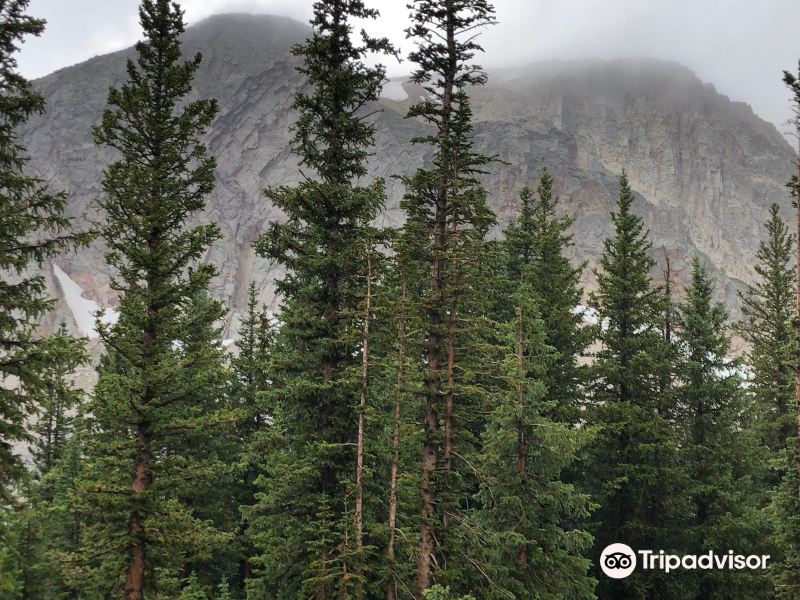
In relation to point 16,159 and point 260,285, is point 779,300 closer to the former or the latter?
point 16,159

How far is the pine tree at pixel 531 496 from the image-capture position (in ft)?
43.8

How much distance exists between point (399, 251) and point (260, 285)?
99995 mm

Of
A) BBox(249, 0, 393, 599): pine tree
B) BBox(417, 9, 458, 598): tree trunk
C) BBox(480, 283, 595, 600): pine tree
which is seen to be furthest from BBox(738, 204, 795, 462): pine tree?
BBox(249, 0, 393, 599): pine tree

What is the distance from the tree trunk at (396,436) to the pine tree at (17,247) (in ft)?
22.3

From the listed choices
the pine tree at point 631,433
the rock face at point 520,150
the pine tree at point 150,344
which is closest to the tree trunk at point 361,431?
the pine tree at point 150,344

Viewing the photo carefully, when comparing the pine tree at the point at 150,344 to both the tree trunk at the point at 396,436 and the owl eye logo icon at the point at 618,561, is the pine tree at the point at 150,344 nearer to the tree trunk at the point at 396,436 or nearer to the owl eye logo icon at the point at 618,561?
the tree trunk at the point at 396,436

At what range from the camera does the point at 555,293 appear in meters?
21.1

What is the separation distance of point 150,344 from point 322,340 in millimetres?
3699

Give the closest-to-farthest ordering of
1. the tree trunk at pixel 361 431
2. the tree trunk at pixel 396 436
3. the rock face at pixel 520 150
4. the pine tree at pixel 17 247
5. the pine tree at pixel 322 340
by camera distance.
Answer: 1. the pine tree at pixel 17 247
2. the tree trunk at pixel 361 431
3. the tree trunk at pixel 396 436
4. the pine tree at pixel 322 340
5. the rock face at pixel 520 150

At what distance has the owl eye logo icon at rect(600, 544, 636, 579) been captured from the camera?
17359mm

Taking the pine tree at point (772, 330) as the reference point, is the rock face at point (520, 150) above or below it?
above

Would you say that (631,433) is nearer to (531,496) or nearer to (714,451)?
(714,451)

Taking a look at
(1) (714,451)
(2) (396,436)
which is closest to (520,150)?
(1) (714,451)

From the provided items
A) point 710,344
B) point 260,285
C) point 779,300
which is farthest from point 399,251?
point 260,285
